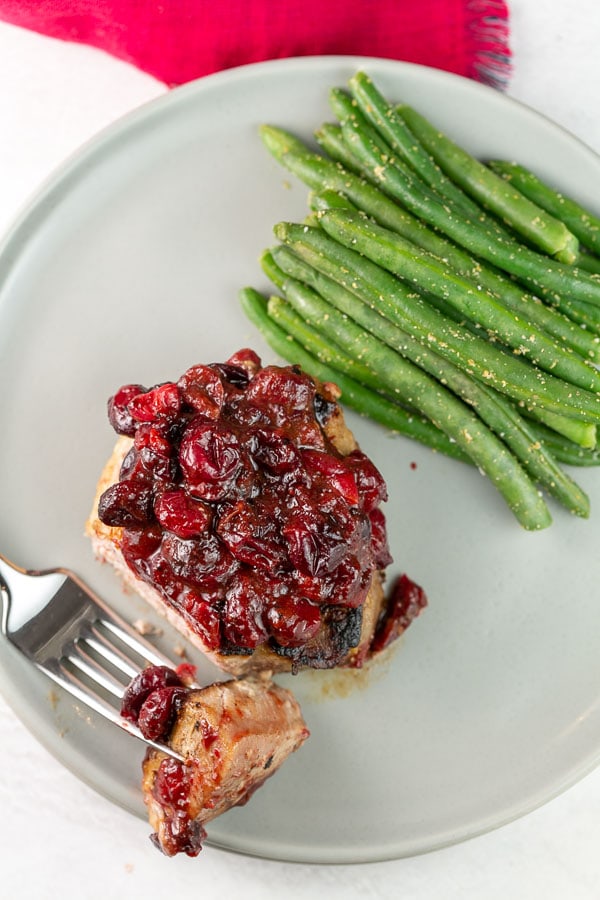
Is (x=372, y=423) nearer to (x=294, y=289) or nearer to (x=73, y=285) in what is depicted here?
(x=294, y=289)

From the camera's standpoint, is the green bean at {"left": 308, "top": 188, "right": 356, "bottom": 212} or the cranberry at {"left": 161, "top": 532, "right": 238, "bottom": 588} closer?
the cranberry at {"left": 161, "top": 532, "right": 238, "bottom": 588}

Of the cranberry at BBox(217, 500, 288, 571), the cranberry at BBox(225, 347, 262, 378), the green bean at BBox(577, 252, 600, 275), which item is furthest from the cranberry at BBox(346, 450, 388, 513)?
the green bean at BBox(577, 252, 600, 275)

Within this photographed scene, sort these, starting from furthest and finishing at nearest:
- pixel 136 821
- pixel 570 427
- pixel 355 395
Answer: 1. pixel 136 821
2. pixel 355 395
3. pixel 570 427

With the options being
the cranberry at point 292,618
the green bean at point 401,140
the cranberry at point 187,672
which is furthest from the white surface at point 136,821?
the cranberry at point 292,618

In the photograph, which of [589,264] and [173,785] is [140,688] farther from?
[589,264]

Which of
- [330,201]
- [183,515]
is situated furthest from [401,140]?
[183,515]

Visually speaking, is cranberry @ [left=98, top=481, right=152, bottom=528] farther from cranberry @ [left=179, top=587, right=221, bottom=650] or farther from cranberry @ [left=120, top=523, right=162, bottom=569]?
cranberry @ [left=179, top=587, right=221, bottom=650]

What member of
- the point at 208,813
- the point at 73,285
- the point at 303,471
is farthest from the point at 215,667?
the point at 73,285
